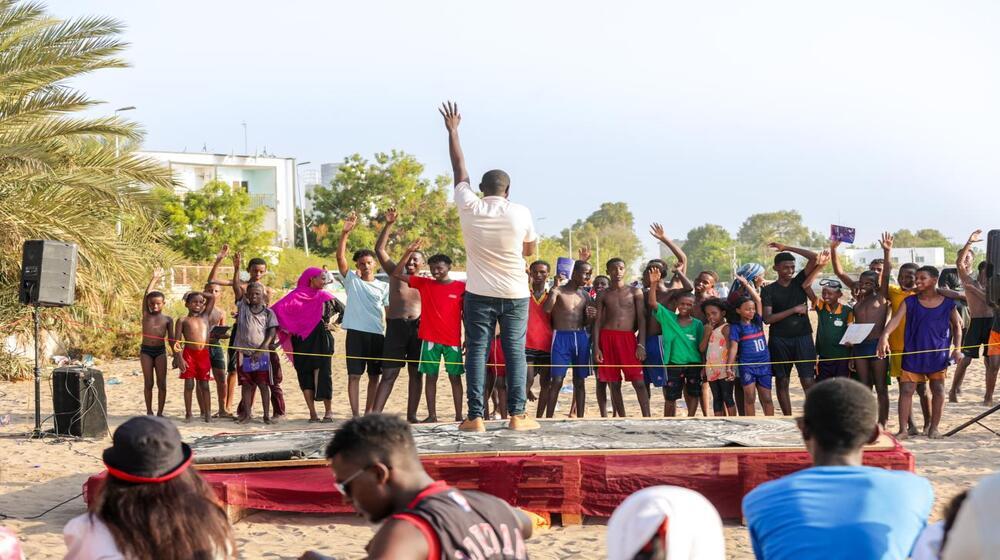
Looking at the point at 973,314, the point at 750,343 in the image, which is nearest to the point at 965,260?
the point at 973,314

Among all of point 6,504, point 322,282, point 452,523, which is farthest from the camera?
point 322,282

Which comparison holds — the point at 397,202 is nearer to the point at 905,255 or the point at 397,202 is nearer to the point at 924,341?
the point at 924,341

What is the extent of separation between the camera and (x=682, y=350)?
1013 cm

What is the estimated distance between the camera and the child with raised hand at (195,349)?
1139 cm

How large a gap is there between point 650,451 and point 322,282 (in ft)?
17.2

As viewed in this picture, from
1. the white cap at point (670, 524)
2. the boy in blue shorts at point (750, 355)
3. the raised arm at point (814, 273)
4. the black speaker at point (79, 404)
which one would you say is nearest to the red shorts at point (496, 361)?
the boy in blue shorts at point (750, 355)

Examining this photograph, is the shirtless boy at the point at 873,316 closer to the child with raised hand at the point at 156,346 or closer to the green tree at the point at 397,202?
the child with raised hand at the point at 156,346

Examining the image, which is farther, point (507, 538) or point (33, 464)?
point (33, 464)

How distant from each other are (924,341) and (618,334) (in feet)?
9.35

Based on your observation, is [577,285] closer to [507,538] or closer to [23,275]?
[23,275]

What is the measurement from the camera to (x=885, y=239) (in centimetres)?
1030

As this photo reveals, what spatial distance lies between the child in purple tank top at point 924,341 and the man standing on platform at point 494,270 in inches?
160

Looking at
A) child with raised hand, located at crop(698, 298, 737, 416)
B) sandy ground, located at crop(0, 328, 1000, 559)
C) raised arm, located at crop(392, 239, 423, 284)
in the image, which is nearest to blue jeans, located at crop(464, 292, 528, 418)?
sandy ground, located at crop(0, 328, 1000, 559)

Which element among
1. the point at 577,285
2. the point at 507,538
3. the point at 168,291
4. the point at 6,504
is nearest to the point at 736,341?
the point at 577,285
